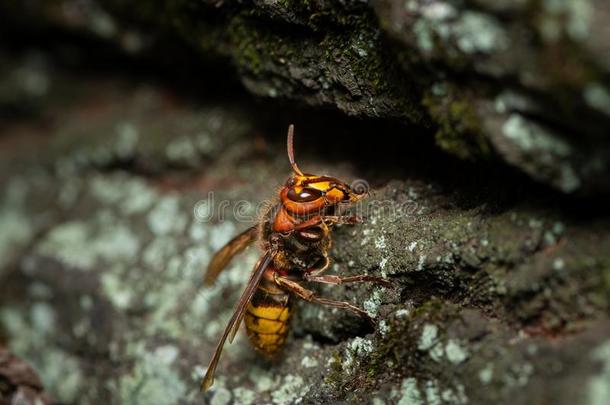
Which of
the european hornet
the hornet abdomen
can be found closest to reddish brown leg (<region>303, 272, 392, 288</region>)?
the european hornet

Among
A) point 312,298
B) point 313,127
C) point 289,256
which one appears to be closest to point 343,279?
point 312,298

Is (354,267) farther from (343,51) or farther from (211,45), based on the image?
(211,45)

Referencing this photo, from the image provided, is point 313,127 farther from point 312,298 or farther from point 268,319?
point 268,319

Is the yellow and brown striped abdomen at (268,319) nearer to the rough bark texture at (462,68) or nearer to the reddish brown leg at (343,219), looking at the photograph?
the reddish brown leg at (343,219)

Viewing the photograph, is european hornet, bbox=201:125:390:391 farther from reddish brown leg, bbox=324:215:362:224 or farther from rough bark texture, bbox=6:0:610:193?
rough bark texture, bbox=6:0:610:193

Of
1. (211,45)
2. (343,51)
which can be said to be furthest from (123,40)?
(343,51)

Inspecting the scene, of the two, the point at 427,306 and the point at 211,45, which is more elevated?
the point at 211,45

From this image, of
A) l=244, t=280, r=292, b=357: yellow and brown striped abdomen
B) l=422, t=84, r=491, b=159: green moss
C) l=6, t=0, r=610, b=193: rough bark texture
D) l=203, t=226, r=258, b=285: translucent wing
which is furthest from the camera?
l=203, t=226, r=258, b=285: translucent wing

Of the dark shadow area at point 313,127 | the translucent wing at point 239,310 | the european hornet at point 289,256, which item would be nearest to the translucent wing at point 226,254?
the european hornet at point 289,256
